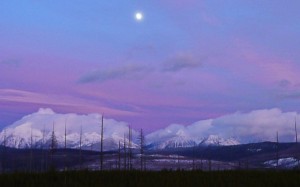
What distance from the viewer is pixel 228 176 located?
18.3 m

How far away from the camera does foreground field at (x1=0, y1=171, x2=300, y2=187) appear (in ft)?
51.5

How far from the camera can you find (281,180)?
56.9 feet

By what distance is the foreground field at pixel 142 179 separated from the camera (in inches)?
619

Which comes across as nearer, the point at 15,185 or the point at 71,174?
the point at 15,185

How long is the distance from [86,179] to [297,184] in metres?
7.82

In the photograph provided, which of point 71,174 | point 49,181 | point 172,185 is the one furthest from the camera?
point 71,174

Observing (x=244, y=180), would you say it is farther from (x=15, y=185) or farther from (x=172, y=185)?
(x=15, y=185)

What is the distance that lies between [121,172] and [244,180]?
16.2 ft

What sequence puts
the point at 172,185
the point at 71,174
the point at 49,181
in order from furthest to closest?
the point at 71,174
the point at 49,181
the point at 172,185

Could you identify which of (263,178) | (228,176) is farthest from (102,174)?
(263,178)

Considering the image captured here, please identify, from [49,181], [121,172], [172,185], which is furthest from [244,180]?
[49,181]

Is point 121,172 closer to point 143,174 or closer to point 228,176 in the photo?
point 143,174

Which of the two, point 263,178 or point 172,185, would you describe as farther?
point 263,178

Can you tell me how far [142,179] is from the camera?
16.5 metres
